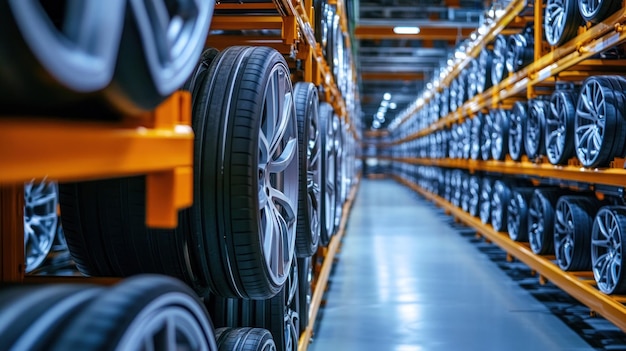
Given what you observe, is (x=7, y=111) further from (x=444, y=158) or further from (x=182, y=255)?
(x=444, y=158)

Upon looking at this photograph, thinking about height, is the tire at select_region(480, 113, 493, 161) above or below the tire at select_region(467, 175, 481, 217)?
above

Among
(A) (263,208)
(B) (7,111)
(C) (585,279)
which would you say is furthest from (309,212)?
(C) (585,279)

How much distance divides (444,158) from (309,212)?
8581 mm

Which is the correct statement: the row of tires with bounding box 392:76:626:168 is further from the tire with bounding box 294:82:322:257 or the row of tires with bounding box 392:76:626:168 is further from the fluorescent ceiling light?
the fluorescent ceiling light

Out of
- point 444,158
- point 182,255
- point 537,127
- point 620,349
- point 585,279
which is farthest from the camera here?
point 444,158

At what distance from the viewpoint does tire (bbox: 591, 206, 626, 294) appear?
3.54 m

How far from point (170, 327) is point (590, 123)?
3729 mm

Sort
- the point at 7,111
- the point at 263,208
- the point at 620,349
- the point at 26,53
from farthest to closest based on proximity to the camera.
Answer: the point at 620,349 < the point at 263,208 < the point at 7,111 < the point at 26,53

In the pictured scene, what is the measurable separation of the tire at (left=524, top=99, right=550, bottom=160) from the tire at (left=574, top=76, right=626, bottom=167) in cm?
86

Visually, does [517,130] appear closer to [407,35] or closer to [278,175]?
[278,175]

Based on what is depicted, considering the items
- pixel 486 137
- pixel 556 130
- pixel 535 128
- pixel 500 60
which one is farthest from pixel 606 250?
pixel 486 137

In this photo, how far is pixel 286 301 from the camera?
110 inches

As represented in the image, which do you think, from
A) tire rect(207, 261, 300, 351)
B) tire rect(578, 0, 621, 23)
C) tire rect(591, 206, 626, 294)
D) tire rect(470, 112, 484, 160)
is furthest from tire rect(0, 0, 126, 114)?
tire rect(470, 112, 484, 160)

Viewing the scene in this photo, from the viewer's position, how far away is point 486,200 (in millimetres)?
7410
